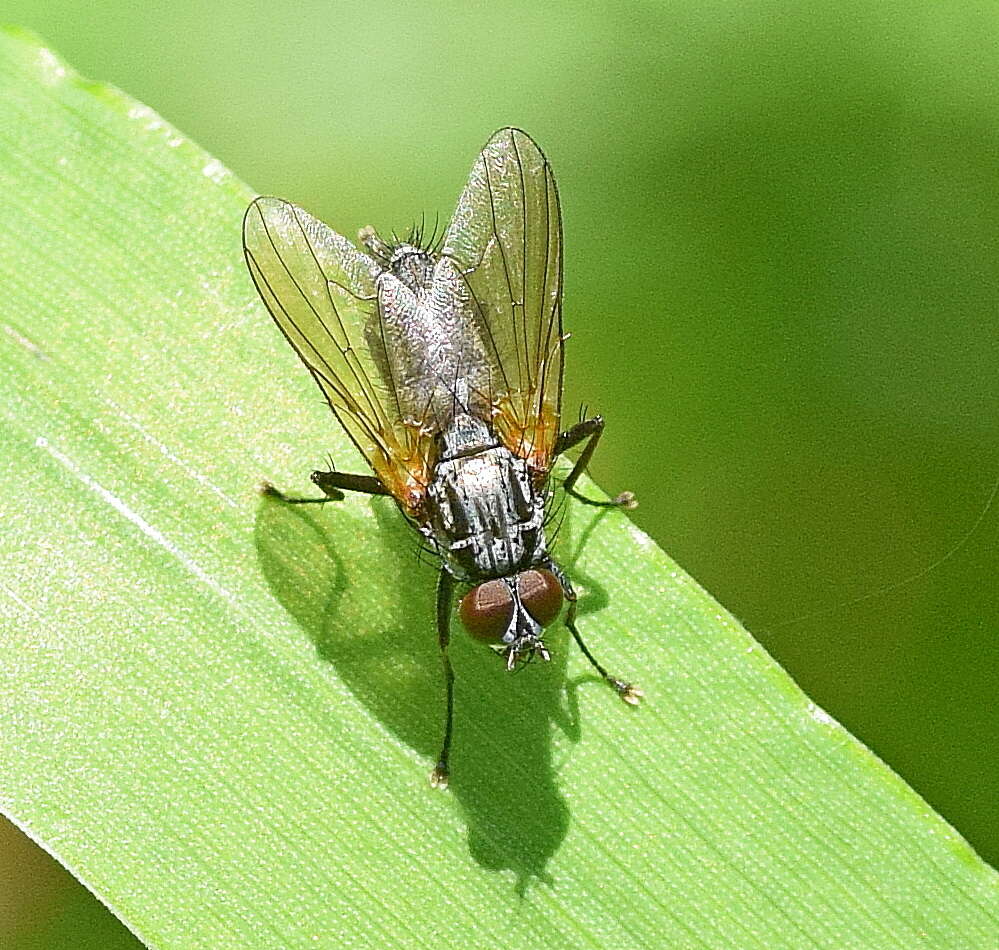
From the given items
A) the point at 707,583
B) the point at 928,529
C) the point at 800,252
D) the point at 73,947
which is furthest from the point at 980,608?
the point at 73,947

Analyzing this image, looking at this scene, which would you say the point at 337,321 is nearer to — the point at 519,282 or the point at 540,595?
the point at 519,282

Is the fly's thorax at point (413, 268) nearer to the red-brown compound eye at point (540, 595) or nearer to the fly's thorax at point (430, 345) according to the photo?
the fly's thorax at point (430, 345)

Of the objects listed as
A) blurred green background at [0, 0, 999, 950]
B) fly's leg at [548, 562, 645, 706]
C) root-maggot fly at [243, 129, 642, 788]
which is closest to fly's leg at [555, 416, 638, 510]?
root-maggot fly at [243, 129, 642, 788]

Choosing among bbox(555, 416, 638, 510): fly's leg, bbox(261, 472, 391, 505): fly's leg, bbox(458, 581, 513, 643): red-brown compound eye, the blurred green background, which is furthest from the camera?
the blurred green background

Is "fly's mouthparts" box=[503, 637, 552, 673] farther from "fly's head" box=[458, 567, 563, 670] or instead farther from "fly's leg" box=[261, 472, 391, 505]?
"fly's leg" box=[261, 472, 391, 505]

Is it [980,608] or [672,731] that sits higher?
[672,731]

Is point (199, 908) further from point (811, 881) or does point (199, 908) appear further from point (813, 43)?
point (813, 43)

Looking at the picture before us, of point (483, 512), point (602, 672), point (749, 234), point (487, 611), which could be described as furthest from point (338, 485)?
point (749, 234)
